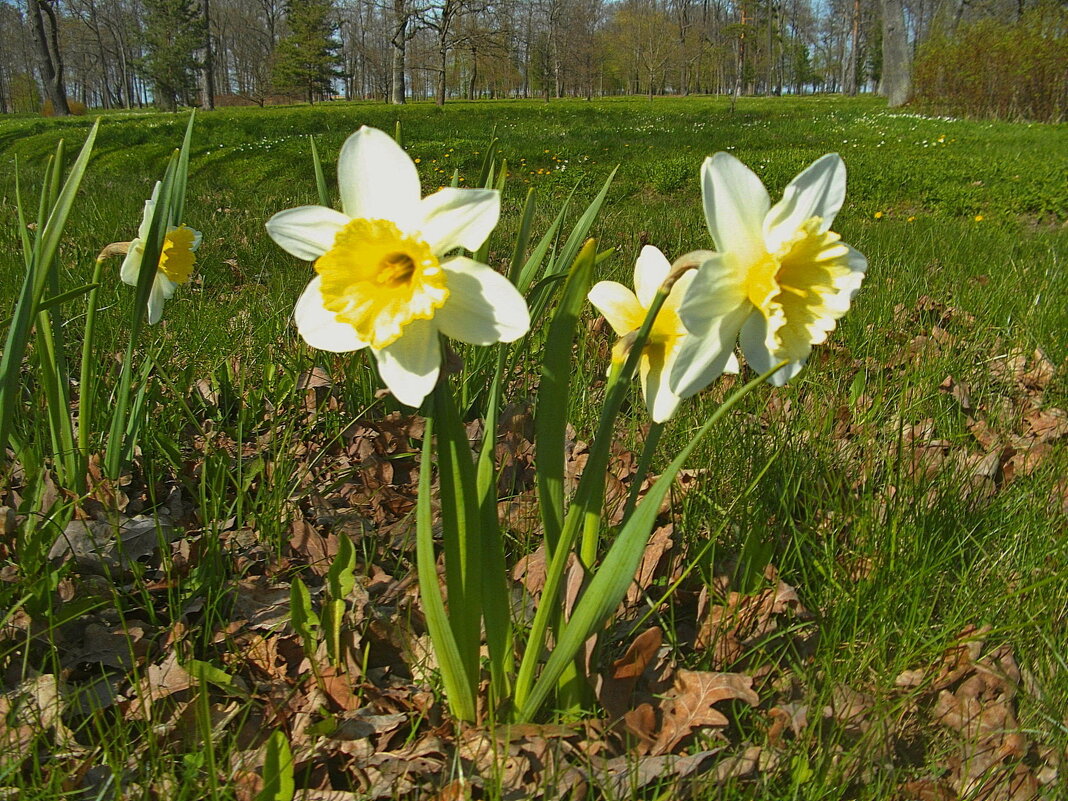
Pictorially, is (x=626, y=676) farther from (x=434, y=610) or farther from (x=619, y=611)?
(x=434, y=610)

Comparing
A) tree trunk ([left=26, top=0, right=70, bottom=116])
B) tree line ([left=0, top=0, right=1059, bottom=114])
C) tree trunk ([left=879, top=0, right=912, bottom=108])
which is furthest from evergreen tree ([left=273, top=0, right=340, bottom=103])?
tree trunk ([left=879, top=0, right=912, bottom=108])

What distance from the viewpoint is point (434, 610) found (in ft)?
3.06

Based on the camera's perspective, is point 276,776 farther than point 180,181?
No

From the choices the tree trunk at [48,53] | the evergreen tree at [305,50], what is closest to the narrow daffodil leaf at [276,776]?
the tree trunk at [48,53]

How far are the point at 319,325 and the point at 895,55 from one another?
83.6 feet

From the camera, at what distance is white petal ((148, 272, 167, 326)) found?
1.31m

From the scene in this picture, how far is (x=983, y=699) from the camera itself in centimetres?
117

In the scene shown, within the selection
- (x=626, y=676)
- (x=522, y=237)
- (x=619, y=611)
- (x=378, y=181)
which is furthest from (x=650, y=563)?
(x=378, y=181)

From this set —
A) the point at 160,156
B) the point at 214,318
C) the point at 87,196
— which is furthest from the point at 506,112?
the point at 214,318

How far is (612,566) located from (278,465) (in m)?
0.87

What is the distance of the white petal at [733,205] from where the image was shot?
745 millimetres

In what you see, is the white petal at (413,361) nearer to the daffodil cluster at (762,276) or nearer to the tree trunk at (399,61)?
the daffodil cluster at (762,276)

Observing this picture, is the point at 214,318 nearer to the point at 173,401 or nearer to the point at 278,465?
the point at 173,401

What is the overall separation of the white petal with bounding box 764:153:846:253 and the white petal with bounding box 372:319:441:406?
0.38 metres
